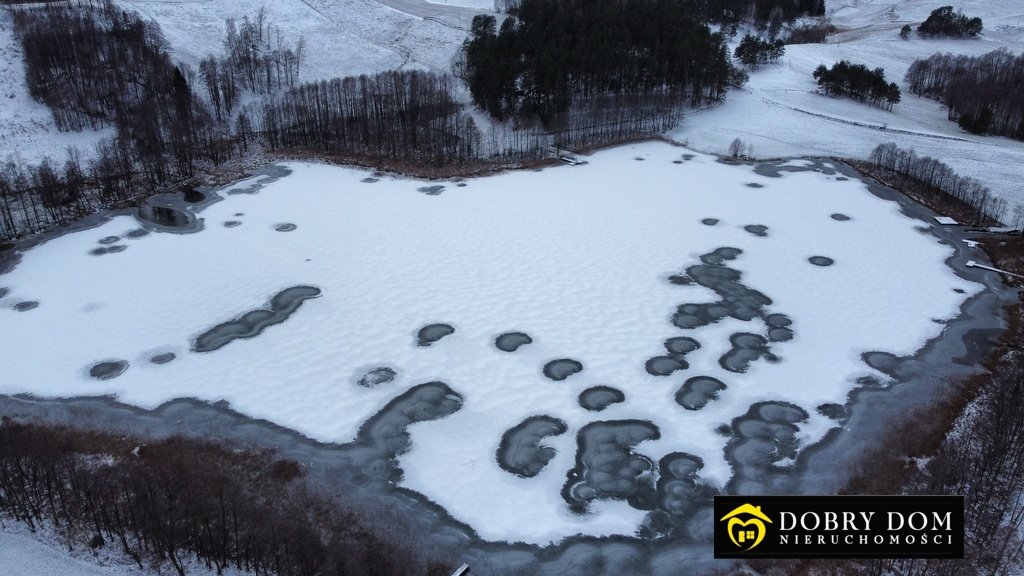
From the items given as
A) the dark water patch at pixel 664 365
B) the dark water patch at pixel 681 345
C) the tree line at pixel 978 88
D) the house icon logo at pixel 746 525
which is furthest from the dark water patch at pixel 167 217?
the tree line at pixel 978 88

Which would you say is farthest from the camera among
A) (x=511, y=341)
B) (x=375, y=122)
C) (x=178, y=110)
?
(x=375, y=122)

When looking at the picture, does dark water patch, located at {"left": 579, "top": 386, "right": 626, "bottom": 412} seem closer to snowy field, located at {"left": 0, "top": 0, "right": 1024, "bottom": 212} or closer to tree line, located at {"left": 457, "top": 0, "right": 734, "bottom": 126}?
snowy field, located at {"left": 0, "top": 0, "right": 1024, "bottom": 212}

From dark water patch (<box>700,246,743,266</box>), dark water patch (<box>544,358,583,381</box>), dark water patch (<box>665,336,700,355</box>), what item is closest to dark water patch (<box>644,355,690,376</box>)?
dark water patch (<box>665,336,700,355</box>)

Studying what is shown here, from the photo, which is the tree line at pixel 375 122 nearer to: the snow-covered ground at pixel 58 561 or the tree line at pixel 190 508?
the tree line at pixel 190 508

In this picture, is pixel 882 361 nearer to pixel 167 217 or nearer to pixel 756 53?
pixel 167 217

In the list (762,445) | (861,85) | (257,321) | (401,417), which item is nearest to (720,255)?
(762,445)

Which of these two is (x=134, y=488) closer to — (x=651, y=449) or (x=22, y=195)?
(x=651, y=449)
